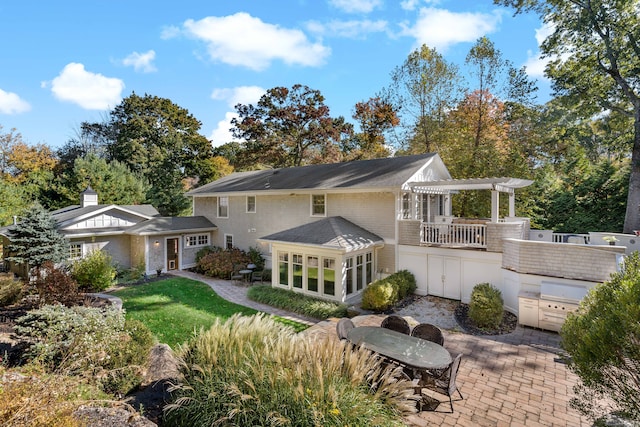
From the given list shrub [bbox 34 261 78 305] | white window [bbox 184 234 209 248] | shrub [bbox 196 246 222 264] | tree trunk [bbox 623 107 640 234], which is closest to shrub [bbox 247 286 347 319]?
shrub [bbox 34 261 78 305]

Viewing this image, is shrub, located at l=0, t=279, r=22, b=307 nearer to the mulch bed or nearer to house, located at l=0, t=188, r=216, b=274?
house, located at l=0, t=188, r=216, b=274

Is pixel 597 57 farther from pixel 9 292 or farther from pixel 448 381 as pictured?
pixel 9 292

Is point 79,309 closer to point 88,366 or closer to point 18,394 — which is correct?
point 88,366

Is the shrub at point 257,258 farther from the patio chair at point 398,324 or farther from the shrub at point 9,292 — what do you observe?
the patio chair at point 398,324

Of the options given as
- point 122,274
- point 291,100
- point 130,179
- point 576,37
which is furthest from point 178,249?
point 576,37

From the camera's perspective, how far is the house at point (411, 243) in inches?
362

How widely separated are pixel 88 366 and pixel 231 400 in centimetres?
316

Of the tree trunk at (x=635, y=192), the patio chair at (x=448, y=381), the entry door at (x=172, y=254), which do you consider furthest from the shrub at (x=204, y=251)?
the tree trunk at (x=635, y=192)

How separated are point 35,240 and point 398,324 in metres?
14.9

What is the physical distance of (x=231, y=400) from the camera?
12.6 ft

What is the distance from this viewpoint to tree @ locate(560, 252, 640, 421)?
120 inches

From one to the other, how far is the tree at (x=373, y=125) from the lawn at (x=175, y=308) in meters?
19.6

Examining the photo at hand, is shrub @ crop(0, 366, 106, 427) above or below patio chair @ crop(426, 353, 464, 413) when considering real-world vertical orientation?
above

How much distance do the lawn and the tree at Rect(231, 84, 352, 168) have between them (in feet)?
61.7
